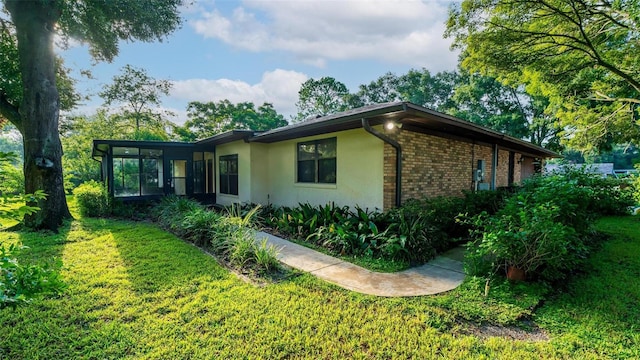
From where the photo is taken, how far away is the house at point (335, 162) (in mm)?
6555

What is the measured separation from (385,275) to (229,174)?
28.2 feet

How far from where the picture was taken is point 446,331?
287 centimetres

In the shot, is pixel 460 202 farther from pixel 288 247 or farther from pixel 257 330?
pixel 257 330

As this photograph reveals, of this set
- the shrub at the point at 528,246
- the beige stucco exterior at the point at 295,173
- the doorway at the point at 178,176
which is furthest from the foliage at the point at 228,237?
the doorway at the point at 178,176

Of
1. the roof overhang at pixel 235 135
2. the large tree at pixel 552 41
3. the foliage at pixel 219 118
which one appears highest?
the foliage at pixel 219 118

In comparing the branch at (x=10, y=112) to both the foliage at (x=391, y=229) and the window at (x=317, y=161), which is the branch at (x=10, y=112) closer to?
the window at (x=317, y=161)

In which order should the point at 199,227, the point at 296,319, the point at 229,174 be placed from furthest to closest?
the point at 229,174
the point at 199,227
the point at 296,319

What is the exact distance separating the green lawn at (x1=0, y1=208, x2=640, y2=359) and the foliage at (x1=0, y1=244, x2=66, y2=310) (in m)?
0.21

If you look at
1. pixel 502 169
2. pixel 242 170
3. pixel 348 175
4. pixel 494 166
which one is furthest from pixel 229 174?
pixel 502 169

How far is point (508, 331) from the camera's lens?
2916mm

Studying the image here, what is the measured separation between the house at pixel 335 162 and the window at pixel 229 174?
Result: 0.04 meters

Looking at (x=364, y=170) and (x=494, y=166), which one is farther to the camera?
(x=494, y=166)

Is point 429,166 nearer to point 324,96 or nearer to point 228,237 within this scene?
point 228,237

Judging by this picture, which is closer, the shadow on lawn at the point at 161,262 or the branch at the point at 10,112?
the shadow on lawn at the point at 161,262
